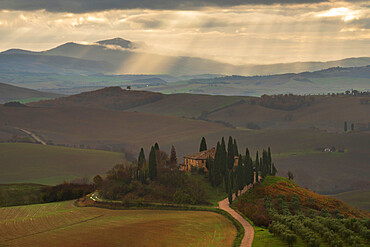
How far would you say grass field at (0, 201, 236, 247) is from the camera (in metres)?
75.8

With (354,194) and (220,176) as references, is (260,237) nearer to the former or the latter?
(220,176)

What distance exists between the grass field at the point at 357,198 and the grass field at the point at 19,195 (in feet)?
314

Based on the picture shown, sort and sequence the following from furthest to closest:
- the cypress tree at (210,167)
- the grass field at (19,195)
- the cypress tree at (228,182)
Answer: the cypress tree at (210,167), the grass field at (19,195), the cypress tree at (228,182)

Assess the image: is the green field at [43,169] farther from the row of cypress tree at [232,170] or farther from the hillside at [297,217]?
the hillside at [297,217]

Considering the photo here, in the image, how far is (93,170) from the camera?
19075 cm

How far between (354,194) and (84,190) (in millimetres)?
104872

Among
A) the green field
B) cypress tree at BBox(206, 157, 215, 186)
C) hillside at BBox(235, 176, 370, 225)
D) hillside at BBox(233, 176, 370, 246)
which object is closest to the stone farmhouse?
cypress tree at BBox(206, 157, 215, 186)

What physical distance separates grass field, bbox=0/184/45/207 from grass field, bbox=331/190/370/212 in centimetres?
9559

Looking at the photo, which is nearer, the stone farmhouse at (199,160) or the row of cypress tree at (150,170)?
the row of cypress tree at (150,170)

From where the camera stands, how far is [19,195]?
12519 centimetres

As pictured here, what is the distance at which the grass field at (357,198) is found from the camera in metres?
168

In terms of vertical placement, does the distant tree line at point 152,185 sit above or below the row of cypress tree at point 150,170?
below

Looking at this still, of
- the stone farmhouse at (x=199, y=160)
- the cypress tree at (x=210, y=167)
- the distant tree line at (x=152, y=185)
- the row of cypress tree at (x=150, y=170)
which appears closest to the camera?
the distant tree line at (x=152, y=185)

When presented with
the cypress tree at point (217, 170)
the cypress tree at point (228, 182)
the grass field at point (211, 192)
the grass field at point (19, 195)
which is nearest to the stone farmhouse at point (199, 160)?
the grass field at point (211, 192)
